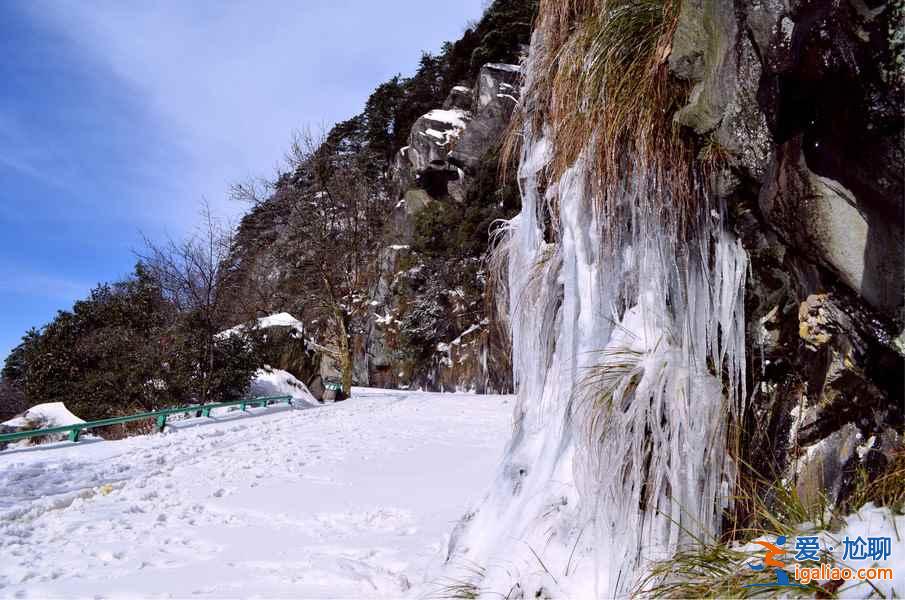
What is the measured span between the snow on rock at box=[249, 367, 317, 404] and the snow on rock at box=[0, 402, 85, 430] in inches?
184

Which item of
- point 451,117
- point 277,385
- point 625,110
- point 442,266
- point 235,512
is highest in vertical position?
point 451,117

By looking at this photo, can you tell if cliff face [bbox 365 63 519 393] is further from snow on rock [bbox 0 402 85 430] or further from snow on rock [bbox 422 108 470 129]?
snow on rock [bbox 0 402 85 430]

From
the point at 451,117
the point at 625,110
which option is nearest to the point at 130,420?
the point at 625,110

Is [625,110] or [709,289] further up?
[625,110]

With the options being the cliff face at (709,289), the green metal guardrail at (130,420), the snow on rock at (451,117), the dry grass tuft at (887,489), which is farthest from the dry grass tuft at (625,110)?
the snow on rock at (451,117)

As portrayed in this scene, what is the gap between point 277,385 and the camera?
15.8 metres

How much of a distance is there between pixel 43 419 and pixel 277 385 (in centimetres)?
600

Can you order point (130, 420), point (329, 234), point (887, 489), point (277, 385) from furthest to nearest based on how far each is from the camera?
point (329, 234) → point (277, 385) → point (130, 420) → point (887, 489)

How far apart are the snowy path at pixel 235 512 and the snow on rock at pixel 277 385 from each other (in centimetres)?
621

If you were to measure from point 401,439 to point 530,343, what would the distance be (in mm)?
6070

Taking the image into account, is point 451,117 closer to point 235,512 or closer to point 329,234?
point 329,234

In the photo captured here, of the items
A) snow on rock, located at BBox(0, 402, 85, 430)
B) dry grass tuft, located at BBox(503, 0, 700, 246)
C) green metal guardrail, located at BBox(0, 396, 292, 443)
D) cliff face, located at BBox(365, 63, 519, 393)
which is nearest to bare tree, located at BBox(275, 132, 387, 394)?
cliff face, located at BBox(365, 63, 519, 393)

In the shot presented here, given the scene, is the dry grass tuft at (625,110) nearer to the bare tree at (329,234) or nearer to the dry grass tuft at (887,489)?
the dry grass tuft at (887,489)

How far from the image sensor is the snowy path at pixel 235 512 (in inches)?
134
